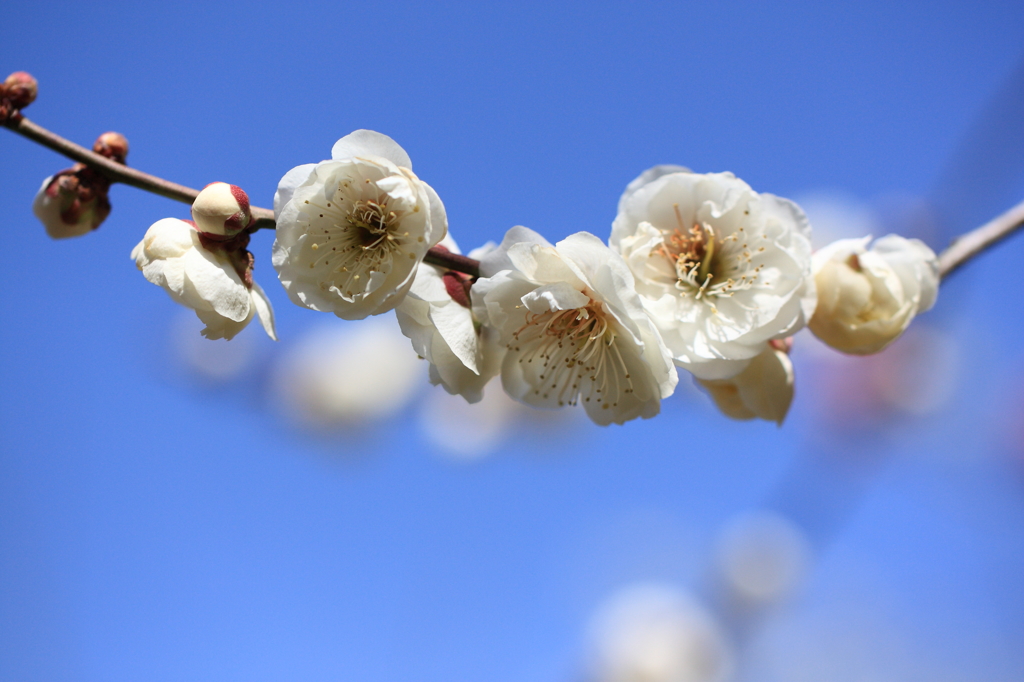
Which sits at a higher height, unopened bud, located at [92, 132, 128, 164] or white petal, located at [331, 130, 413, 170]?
unopened bud, located at [92, 132, 128, 164]

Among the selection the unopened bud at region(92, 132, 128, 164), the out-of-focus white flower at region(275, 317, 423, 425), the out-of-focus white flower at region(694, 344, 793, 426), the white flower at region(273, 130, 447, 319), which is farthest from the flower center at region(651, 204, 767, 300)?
the out-of-focus white flower at region(275, 317, 423, 425)

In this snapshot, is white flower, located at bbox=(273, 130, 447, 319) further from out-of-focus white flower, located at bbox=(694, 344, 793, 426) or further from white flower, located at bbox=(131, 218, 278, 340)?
out-of-focus white flower, located at bbox=(694, 344, 793, 426)

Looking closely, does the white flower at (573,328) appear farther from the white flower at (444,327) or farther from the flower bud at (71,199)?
the flower bud at (71,199)

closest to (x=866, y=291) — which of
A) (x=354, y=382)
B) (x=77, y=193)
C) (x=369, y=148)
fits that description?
(x=369, y=148)

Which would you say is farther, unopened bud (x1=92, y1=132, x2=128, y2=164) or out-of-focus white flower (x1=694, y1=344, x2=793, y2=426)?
out-of-focus white flower (x1=694, y1=344, x2=793, y2=426)

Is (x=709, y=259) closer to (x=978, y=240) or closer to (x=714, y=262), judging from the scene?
(x=714, y=262)

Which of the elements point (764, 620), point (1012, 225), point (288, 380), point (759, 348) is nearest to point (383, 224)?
point (759, 348)

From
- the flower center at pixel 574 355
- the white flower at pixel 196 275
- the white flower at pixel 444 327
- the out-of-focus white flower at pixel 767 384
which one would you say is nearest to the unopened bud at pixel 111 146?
the white flower at pixel 196 275
